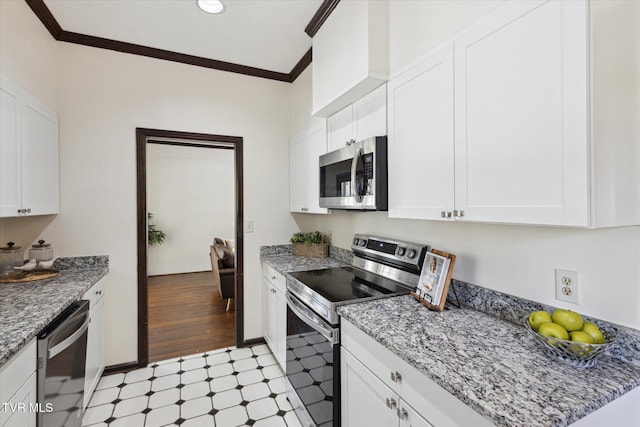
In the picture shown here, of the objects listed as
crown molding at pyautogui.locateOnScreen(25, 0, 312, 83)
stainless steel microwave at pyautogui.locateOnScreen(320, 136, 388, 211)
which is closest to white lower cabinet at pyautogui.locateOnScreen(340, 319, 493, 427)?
stainless steel microwave at pyautogui.locateOnScreen(320, 136, 388, 211)

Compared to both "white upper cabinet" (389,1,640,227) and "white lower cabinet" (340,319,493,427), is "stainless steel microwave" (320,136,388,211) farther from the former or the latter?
"white lower cabinet" (340,319,493,427)

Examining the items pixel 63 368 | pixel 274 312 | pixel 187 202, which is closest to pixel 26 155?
pixel 63 368

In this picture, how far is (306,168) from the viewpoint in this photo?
274 cm

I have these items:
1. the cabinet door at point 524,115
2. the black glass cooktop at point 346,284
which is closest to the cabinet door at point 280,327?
the black glass cooktop at point 346,284

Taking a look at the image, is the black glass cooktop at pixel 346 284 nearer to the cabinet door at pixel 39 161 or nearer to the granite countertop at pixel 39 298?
the granite countertop at pixel 39 298

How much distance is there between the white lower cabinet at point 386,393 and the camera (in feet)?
3.00

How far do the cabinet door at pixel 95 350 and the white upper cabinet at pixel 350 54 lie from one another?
223cm

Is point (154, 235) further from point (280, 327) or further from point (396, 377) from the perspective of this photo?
point (396, 377)

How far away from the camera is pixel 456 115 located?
1242mm

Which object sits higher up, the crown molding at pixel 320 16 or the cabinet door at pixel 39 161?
the crown molding at pixel 320 16

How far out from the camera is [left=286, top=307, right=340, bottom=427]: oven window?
1551 millimetres

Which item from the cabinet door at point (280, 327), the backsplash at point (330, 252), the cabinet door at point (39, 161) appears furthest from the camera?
the backsplash at point (330, 252)

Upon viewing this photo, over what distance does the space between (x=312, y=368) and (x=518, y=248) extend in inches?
49.4

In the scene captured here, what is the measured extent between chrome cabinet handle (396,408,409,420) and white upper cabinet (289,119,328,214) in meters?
1.49
